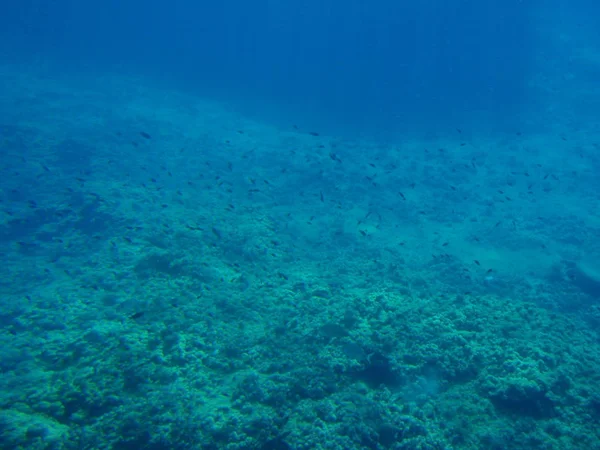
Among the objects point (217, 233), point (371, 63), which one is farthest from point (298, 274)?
point (371, 63)

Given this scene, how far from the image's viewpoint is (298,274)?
11305 mm

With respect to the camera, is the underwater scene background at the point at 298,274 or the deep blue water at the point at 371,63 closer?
the underwater scene background at the point at 298,274

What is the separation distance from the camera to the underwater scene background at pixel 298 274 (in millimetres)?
5965

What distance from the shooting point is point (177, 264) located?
34.4 feet

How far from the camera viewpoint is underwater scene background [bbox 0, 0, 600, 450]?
5965 mm

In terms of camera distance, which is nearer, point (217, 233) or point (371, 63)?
point (217, 233)

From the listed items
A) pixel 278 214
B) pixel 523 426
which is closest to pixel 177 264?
pixel 278 214

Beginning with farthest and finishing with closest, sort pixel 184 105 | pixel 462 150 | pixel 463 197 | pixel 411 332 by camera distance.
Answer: pixel 184 105 → pixel 462 150 → pixel 463 197 → pixel 411 332

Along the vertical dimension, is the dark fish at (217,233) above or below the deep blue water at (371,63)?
below

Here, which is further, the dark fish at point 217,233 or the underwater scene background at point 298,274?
the dark fish at point 217,233

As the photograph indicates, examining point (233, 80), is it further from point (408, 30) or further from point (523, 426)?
point (523, 426)

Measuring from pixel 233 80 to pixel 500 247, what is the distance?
44.0 m

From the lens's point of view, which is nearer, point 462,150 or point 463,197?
point 463,197

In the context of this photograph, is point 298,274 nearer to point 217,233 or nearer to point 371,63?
point 217,233
